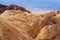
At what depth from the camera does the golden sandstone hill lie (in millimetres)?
847

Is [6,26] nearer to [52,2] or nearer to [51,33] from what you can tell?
[51,33]

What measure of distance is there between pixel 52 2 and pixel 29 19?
924 millimetres

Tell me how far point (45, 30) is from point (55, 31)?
5cm

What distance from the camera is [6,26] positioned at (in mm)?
848

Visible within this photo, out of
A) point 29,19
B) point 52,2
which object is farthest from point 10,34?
point 52,2

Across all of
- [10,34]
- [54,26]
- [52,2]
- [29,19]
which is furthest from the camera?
[52,2]

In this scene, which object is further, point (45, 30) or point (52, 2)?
point (52, 2)

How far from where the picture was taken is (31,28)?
0.99 metres

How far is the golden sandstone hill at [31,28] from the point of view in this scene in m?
0.85

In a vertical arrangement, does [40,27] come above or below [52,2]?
below

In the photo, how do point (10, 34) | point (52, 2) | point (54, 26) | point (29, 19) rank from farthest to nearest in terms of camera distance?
point (52, 2), point (29, 19), point (54, 26), point (10, 34)

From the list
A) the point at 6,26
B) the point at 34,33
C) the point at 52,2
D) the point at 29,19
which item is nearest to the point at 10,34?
the point at 6,26

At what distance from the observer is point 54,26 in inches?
37.4

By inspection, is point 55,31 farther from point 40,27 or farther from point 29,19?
point 29,19
